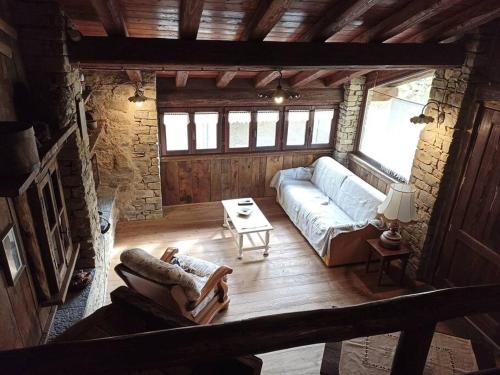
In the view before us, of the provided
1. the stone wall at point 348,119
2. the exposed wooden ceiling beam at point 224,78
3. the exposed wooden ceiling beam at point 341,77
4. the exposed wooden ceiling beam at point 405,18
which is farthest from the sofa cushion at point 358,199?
the exposed wooden ceiling beam at point 224,78

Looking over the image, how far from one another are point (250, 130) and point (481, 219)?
3.59 m

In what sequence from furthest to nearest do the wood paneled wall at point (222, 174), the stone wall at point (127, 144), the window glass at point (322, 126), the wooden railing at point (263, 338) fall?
the window glass at point (322, 126) → the wood paneled wall at point (222, 174) → the stone wall at point (127, 144) → the wooden railing at point (263, 338)

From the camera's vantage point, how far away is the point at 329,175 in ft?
18.6

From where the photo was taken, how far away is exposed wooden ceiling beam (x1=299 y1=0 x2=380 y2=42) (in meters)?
2.48

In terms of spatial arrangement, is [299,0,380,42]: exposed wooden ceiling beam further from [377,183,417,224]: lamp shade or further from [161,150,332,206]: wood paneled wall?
[161,150,332,206]: wood paneled wall

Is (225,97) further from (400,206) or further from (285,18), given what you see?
(400,206)

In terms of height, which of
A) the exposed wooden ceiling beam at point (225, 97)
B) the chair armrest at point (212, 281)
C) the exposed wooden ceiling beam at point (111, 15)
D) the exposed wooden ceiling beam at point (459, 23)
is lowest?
the chair armrest at point (212, 281)

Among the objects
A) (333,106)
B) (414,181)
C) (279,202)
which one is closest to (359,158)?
(333,106)

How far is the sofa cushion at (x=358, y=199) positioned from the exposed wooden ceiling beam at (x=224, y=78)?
7.52 ft

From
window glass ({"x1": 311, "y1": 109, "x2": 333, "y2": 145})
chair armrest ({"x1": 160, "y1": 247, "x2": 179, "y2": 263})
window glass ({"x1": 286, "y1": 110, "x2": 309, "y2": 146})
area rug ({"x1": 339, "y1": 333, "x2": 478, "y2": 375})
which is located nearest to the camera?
area rug ({"x1": 339, "y1": 333, "x2": 478, "y2": 375})

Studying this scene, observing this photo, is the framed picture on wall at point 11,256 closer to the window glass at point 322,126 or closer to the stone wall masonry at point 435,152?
the stone wall masonry at point 435,152

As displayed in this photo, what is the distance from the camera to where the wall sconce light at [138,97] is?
434 cm

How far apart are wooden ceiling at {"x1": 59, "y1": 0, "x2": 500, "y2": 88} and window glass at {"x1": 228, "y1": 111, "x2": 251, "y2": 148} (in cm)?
235

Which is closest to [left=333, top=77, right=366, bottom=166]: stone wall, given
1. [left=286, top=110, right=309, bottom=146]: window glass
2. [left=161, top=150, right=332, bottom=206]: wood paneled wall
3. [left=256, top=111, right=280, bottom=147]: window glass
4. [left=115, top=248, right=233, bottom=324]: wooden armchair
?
[left=161, top=150, right=332, bottom=206]: wood paneled wall
